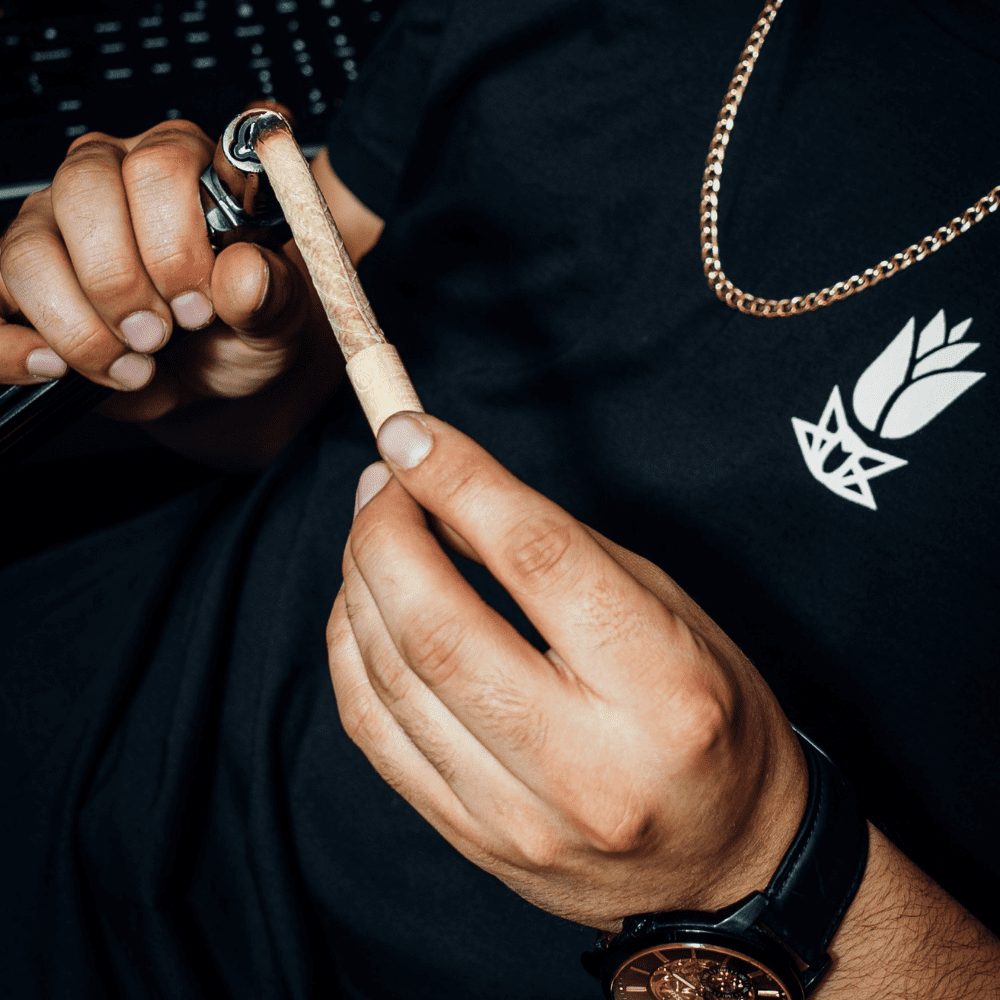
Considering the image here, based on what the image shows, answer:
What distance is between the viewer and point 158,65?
741 mm

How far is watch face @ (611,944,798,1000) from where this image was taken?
1.17 ft

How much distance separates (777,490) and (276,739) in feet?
1.14

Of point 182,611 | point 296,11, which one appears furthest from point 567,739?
point 296,11

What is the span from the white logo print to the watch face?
231 mm

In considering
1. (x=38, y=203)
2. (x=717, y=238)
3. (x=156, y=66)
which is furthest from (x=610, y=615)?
(x=156, y=66)

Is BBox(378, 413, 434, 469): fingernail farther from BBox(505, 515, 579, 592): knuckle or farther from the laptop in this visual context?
the laptop

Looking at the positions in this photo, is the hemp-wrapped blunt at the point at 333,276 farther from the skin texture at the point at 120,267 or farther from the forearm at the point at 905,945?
the forearm at the point at 905,945


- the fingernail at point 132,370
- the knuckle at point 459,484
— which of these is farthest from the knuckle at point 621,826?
the fingernail at point 132,370

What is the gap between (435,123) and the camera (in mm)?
563

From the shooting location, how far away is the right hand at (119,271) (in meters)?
0.42

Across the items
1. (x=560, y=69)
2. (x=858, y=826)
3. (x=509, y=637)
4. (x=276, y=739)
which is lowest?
(x=276, y=739)

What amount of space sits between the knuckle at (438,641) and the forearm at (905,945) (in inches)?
9.2

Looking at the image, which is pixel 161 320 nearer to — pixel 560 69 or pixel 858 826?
pixel 560 69

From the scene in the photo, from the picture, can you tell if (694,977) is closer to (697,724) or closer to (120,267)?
(697,724)
